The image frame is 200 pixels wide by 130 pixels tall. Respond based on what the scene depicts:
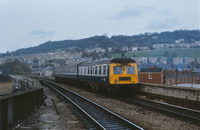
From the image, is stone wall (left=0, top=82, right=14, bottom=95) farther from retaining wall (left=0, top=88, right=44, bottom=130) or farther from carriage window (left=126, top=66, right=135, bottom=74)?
retaining wall (left=0, top=88, right=44, bottom=130)

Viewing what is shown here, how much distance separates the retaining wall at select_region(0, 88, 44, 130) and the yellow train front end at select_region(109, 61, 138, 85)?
7.94 m

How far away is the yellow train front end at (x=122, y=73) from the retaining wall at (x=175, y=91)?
124 cm

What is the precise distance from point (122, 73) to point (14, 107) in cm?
1138

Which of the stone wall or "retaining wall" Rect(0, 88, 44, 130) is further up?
"retaining wall" Rect(0, 88, 44, 130)

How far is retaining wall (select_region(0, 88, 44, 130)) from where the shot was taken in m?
8.43

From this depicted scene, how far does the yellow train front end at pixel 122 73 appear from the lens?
64.8 ft

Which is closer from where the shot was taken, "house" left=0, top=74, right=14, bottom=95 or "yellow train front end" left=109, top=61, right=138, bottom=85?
"yellow train front end" left=109, top=61, right=138, bottom=85

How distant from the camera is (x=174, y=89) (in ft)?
52.3

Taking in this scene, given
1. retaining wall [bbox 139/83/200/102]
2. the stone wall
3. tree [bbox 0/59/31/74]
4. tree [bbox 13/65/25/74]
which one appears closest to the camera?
retaining wall [bbox 139/83/200/102]

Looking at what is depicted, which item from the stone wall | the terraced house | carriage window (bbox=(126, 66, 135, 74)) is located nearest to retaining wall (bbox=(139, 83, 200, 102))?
the terraced house

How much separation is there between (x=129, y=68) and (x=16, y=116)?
464 inches

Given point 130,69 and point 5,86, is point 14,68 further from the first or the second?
point 130,69

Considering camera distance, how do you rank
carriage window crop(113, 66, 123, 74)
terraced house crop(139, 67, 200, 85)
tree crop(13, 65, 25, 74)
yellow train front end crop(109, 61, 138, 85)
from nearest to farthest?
1. terraced house crop(139, 67, 200, 85)
2. yellow train front end crop(109, 61, 138, 85)
3. carriage window crop(113, 66, 123, 74)
4. tree crop(13, 65, 25, 74)

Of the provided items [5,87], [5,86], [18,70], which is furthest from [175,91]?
[18,70]
